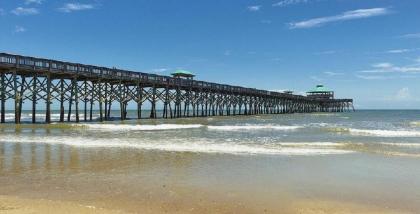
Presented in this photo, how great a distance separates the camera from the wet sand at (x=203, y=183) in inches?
291

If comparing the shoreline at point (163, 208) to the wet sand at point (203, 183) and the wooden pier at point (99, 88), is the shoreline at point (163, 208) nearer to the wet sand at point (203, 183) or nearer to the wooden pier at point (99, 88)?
→ the wet sand at point (203, 183)

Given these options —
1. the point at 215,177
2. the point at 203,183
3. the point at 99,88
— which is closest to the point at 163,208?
the point at 203,183

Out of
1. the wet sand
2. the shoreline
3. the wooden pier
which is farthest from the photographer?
the wooden pier

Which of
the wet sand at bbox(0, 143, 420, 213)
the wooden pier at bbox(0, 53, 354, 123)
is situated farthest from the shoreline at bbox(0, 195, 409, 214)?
the wooden pier at bbox(0, 53, 354, 123)

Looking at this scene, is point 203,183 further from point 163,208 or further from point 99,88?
point 99,88

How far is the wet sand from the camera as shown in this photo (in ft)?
24.3

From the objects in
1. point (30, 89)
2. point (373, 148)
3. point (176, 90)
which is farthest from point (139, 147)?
point (176, 90)

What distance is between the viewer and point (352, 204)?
7.71 m

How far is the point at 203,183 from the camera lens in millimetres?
9531

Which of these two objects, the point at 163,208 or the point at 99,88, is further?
the point at 99,88

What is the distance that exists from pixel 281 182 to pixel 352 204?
88.5 inches

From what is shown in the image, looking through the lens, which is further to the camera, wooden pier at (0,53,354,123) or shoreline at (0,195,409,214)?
wooden pier at (0,53,354,123)

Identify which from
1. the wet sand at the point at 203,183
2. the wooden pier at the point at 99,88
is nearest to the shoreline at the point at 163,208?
the wet sand at the point at 203,183

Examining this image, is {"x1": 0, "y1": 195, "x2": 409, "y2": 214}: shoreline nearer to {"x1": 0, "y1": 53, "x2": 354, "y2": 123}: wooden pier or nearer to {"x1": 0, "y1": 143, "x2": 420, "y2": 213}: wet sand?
{"x1": 0, "y1": 143, "x2": 420, "y2": 213}: wet sand
